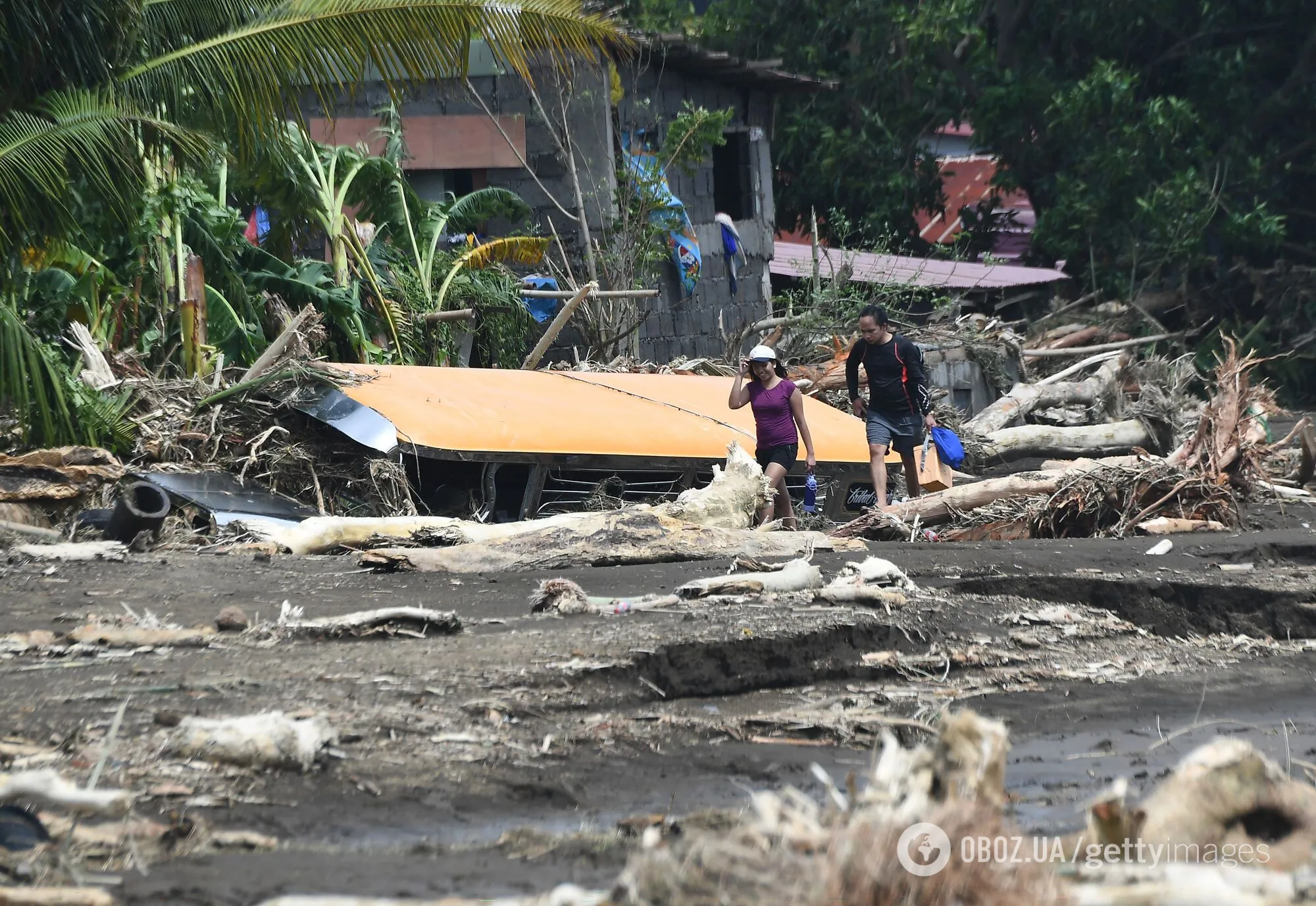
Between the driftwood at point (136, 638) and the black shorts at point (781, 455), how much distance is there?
16.8 ft

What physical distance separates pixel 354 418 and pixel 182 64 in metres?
2.48

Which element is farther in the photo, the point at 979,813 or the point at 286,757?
the point at 286,757

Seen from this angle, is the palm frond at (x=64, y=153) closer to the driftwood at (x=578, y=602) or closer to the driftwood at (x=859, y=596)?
the driftwood at (x=578, y=602)

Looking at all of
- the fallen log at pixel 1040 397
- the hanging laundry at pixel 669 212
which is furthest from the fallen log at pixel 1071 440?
the hanging laundry at pixel 669 212

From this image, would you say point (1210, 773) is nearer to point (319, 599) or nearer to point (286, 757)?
point (286, 757)

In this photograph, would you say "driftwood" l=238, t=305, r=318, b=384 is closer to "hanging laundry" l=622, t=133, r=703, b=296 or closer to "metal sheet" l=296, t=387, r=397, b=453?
"metal sheet" l=296, t=387, r=397, b=453

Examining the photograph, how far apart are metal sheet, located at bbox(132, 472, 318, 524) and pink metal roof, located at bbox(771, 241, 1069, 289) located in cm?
1231

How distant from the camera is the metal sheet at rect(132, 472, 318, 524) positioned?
902 cm

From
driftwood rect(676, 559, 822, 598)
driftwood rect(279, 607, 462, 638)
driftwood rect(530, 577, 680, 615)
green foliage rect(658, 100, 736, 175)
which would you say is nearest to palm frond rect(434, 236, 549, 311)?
green foliage rect(658, 100, 736, 175)

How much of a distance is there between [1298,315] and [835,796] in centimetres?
2452

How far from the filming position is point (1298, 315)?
24516 millimetres

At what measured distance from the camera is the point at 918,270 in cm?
2119

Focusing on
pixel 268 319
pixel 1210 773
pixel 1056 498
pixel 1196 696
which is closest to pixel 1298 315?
pixel 1056 498

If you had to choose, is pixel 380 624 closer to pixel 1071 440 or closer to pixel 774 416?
pixel 774 416
